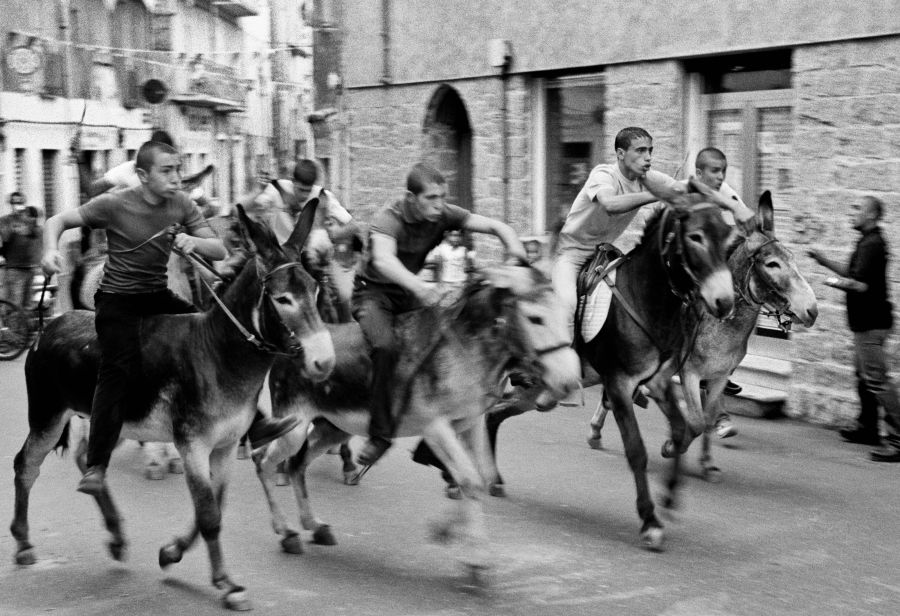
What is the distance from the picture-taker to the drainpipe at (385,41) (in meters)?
17.5

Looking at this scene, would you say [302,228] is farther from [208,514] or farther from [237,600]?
[237,600]

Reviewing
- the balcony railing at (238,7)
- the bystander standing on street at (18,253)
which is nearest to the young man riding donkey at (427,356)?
the bystander standing on street at (18,253)

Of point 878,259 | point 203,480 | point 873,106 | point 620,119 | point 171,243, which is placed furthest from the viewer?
point 620,119

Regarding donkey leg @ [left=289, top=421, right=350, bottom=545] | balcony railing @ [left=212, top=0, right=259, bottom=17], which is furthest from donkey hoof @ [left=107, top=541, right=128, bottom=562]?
balcony railing @ [left=212, top=0, right=259, bottom=17]

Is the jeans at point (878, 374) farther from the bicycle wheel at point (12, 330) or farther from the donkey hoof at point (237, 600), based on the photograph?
the bicycle wheel at point (12, 330)

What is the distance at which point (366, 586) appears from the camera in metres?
6.55

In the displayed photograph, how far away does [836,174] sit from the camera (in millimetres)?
10906

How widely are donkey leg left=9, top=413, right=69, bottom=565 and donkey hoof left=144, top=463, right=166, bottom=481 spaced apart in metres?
2.13

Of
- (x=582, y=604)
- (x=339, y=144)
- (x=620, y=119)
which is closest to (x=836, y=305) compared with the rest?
(x=620, y=119)

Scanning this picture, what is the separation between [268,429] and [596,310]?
2.35m

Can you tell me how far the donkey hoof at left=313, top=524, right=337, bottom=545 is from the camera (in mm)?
7312

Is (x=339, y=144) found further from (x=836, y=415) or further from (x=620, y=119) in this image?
(x=836, y=415)

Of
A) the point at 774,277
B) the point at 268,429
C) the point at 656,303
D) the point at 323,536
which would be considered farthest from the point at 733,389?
the point at 268,429

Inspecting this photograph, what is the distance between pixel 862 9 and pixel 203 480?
7316mm
